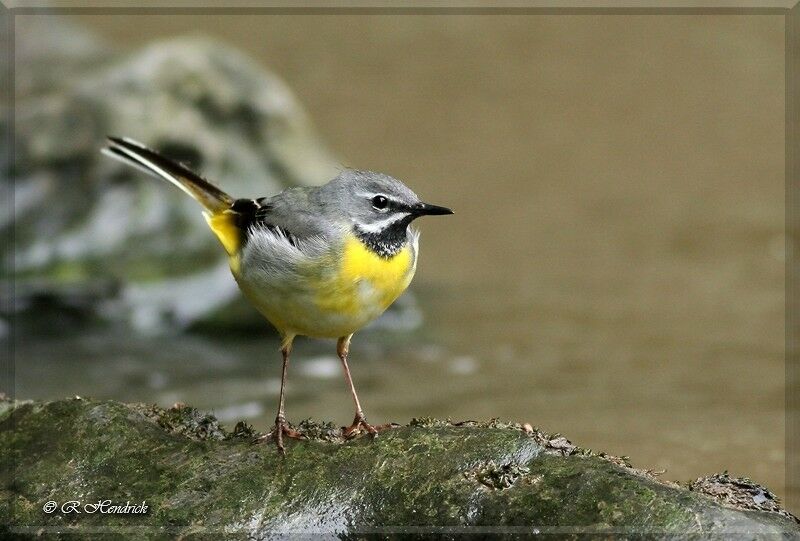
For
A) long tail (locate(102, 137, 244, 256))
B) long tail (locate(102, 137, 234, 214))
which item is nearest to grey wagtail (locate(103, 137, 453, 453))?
long tail (locate(102, 137, 244, 256))

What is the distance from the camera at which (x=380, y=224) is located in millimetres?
5668

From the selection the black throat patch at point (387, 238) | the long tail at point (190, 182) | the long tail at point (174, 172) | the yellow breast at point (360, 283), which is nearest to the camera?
the yellow breast at point (360, 283)

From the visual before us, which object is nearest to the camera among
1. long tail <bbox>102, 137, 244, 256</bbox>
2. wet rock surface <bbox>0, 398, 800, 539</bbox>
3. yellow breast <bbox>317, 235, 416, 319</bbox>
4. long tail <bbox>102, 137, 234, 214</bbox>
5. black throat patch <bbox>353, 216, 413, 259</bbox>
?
wet rock surface <bbox>0, 398, 800, 539</bbox>

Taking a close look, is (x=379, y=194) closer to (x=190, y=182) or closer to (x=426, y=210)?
(x=426, y=210)

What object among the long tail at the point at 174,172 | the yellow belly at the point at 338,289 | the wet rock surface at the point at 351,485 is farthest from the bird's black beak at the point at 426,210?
the long tail at the point at 174,172

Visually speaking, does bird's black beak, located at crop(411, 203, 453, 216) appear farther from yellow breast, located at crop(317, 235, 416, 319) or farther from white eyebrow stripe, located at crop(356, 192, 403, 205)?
yellow breast, located at crop(317, 235, 416, 319)

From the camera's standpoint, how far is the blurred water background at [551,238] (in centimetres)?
1092

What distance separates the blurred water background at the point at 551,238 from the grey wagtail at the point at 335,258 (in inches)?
158

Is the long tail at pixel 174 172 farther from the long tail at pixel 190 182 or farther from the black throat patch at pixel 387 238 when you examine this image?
the black throat patch at pixel 387 238

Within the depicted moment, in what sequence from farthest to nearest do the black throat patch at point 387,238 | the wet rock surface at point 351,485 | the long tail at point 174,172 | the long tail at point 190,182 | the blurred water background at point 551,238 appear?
the blurred water background at point 551,238 → the long tail at point 174,172 → the long tail at point 190,182 → the black throat patch at point 387,238 → the wet rock surface at point 351,485

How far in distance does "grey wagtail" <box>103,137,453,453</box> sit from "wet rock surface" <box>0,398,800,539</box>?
319 millimetres

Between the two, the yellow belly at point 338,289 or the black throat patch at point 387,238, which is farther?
the black throat patch at point 387,238

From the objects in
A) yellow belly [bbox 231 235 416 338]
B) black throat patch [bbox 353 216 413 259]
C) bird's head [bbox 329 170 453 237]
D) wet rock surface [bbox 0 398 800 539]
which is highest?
bird's head [bbox 329 170 453 237]

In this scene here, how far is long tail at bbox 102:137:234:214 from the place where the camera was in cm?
666
